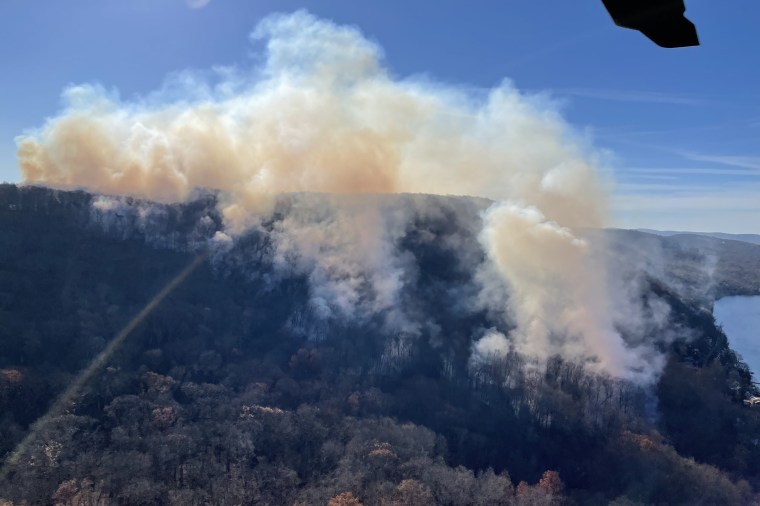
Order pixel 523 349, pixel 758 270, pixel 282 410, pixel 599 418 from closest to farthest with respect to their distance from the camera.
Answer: pixel 282 410 < pixel 599 418 < pixel 523 349 < pixel 758 270

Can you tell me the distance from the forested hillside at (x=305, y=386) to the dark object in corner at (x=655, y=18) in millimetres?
38798

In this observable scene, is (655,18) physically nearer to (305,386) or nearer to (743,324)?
(305,386)

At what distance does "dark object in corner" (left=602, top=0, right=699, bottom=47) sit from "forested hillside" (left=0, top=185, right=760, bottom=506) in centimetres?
3880

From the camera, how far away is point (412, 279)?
81500 millimetres

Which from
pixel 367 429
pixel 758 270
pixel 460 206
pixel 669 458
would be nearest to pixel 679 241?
pixel 758 270

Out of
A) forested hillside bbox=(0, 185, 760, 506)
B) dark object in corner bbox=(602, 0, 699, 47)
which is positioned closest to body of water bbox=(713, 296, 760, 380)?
forested hillside bbox=(0, 185, 760, 506)

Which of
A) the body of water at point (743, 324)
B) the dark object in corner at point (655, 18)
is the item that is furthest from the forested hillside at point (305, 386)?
the dark object in corner at point (655, 18)

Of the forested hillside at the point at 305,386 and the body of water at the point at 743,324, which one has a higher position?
Result: the body of water at the point at 743,324

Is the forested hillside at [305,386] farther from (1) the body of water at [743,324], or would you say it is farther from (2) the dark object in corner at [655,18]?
(2) the dark object in corner at [655,18]

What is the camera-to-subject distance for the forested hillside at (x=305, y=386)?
41.3 m

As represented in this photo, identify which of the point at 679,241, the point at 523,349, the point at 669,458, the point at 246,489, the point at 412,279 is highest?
the point at 679,241

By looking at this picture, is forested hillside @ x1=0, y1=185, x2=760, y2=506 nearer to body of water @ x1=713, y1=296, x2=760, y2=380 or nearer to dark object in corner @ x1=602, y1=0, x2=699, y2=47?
body of water @ x1=713, y1=296, x2=760, y2=380

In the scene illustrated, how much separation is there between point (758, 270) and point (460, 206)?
5860 inches

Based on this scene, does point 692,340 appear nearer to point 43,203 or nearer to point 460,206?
point 460,206
